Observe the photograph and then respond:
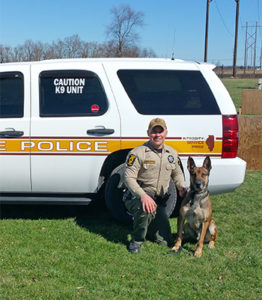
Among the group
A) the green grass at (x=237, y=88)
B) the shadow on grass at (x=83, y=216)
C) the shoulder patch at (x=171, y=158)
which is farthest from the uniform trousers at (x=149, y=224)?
the green grass at (x=237, y=88)

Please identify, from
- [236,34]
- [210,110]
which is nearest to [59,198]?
[210,110]

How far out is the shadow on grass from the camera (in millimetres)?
4625

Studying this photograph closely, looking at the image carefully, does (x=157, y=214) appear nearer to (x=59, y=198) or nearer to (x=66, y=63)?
(x=59, y=198)

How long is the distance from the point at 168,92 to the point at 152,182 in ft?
3.66

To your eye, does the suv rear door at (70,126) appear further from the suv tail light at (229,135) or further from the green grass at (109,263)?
the suv tail light at (229,135)

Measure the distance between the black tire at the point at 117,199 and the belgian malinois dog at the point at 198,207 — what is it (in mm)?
528

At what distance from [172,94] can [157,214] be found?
137 cm

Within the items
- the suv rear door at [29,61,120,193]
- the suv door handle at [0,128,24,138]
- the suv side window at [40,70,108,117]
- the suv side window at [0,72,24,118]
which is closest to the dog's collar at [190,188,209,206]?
the suv rear door at [29,61,120,193]

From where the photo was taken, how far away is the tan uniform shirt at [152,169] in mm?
4043

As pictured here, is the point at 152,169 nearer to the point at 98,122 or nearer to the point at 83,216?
the point at 98,122

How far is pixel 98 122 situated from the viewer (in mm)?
4484

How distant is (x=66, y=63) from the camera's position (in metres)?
4.65

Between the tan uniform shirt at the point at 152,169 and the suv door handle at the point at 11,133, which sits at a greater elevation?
the suv door handle at the point at 11,133

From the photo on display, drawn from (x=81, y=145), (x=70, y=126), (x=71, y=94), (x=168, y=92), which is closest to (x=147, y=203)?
(x=81, y=145)
